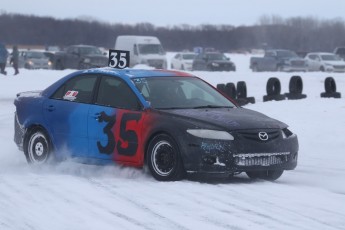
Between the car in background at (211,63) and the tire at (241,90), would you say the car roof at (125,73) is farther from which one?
the car in background at (211,63)

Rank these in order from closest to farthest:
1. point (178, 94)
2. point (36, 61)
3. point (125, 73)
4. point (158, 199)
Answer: point (158, 199) → point (178, 94) → point (125, 73) → point (36, 61)

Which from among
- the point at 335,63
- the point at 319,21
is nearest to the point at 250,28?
the point at 319,21

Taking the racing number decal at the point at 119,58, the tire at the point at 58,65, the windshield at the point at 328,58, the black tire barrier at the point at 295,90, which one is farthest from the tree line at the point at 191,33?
the racing number decal at the point at 119,58

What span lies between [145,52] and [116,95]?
37531 millimetres

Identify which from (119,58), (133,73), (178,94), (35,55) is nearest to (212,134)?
(178,94)

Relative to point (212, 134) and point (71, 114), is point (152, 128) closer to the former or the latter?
point (212, 134)

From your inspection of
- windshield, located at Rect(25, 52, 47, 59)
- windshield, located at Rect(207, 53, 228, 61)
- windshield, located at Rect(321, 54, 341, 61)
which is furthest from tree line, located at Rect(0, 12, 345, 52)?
windshield, located at Rect(321, 54, 341, 61)

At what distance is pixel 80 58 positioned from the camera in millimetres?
48500

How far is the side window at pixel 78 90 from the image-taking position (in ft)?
33.0

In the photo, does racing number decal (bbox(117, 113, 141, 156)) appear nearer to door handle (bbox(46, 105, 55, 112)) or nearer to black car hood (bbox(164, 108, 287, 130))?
black car hood (bbox(164, 108, 287, 130))

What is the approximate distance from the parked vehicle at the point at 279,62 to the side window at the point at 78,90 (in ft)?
130

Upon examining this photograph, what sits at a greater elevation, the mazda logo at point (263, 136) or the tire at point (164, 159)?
the mazda logo at point (263, 136)

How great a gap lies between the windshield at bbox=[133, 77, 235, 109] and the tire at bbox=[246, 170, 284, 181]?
96cm

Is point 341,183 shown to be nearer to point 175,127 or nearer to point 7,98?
point 175,127
